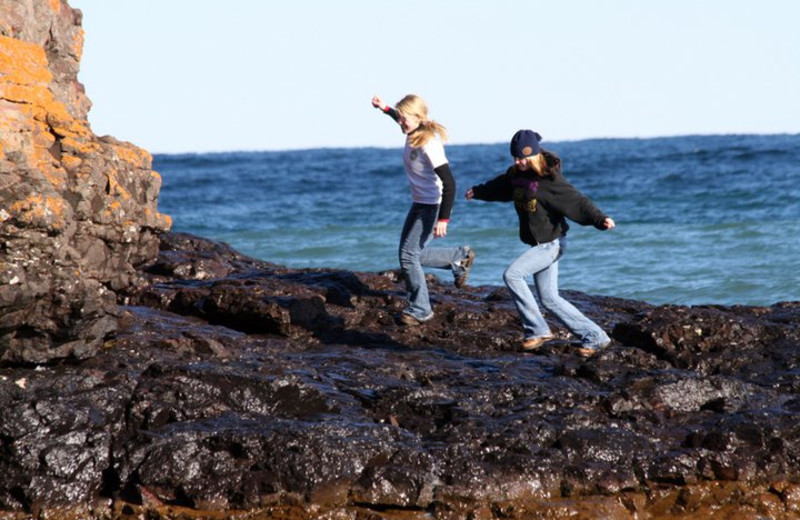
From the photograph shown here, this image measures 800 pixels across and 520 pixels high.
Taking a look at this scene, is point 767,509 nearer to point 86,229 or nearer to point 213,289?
point 213,289

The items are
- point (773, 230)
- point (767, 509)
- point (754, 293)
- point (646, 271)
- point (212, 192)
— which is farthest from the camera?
point (212, 192)

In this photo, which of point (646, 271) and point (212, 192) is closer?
point (646, 271)

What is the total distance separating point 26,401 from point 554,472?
3.32 meters

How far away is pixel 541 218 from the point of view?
8.66 metres

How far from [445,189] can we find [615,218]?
24.3m

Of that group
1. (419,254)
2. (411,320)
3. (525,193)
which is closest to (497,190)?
(525,193)

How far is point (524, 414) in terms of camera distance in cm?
736

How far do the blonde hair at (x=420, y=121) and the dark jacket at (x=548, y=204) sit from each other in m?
0.84

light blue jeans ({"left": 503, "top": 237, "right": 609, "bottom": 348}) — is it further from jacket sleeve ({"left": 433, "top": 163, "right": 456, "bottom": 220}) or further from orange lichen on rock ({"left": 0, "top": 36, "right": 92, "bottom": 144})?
orange lichen on rock ({"left": 0, "top": 36, "right": 92, "bottom": 144})

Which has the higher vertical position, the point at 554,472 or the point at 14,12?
the point at 14,12

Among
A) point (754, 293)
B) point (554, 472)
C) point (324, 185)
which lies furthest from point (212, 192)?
point (554, 472)

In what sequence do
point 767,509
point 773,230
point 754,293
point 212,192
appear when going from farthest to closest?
point 212,192 < point 773,230 < point 754,293 < point 767,509

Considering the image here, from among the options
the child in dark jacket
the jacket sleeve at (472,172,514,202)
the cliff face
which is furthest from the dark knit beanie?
the cliff face

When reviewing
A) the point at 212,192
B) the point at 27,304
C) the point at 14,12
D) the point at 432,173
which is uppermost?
the point at 14,12
